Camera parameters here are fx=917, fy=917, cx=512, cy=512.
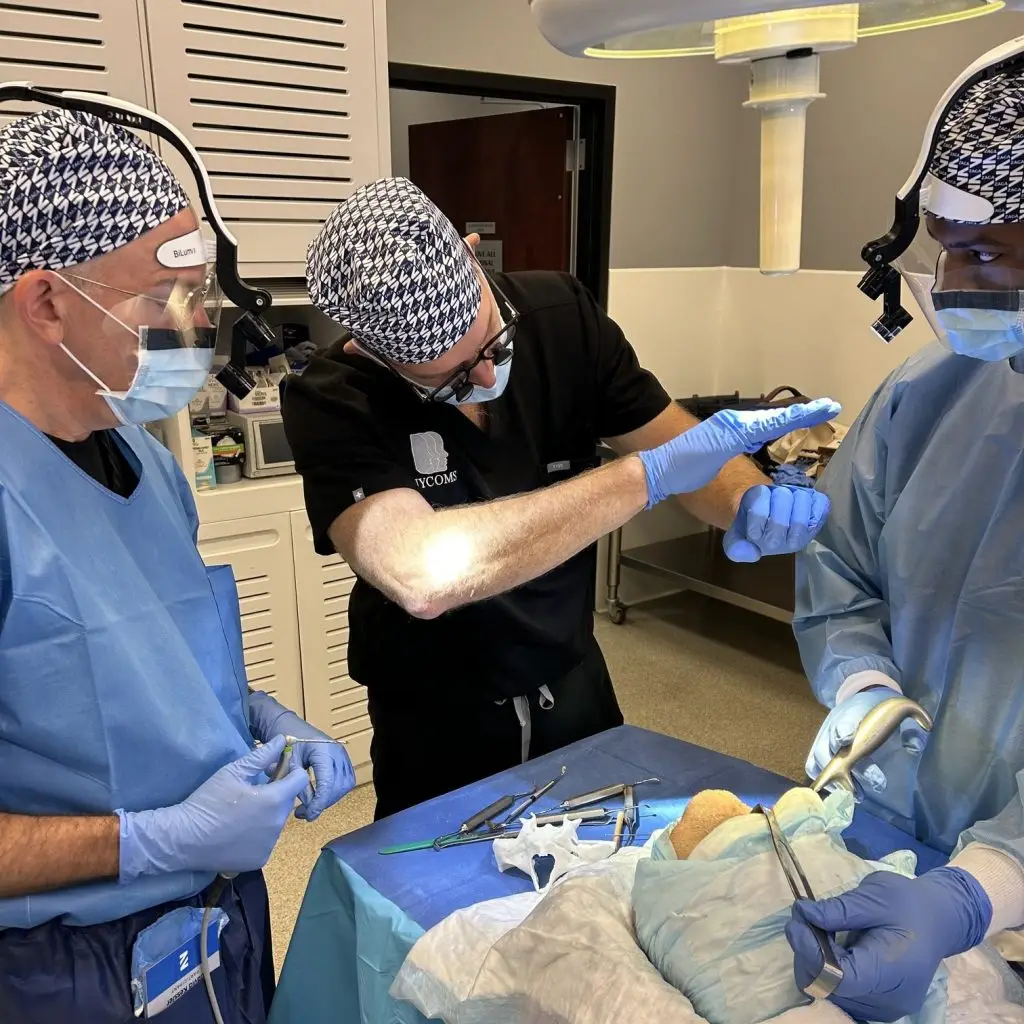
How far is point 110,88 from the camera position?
82.1 inches

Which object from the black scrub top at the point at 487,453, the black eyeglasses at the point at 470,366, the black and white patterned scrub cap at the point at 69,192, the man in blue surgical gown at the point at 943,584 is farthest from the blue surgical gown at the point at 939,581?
the black and white patterned scrub cap at the point at 69,192

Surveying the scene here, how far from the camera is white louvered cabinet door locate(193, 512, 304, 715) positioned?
2.50 meters

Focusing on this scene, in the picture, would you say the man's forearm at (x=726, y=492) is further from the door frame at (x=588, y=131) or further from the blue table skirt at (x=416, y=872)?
the door frame at (x=588, y=131)

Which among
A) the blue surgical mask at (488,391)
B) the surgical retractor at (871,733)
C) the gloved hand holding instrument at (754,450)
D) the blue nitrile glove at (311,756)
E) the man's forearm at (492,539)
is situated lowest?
the blue nitrile glove at (311,756)

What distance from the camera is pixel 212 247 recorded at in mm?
1197

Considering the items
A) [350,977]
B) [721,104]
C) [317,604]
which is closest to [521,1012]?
[350,977]

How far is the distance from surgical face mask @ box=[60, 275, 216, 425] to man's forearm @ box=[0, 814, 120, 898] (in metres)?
0.47

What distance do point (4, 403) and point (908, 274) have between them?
103 cm

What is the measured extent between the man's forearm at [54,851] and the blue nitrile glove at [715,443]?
808 millimetres

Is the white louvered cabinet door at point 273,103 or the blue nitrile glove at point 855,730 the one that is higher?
the white louvered cabinet door at point 273,103

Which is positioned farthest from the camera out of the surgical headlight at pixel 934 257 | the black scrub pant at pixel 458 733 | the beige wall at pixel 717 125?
the beige wall at pixel 717 125

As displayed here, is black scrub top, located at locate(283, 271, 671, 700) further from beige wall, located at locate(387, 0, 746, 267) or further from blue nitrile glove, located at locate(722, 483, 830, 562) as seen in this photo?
beige wall, located at locate(387, 0, 746, 267)

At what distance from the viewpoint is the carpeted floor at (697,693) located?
A: 8.55 feet

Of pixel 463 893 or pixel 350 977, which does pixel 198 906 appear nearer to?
pixel 350 977
